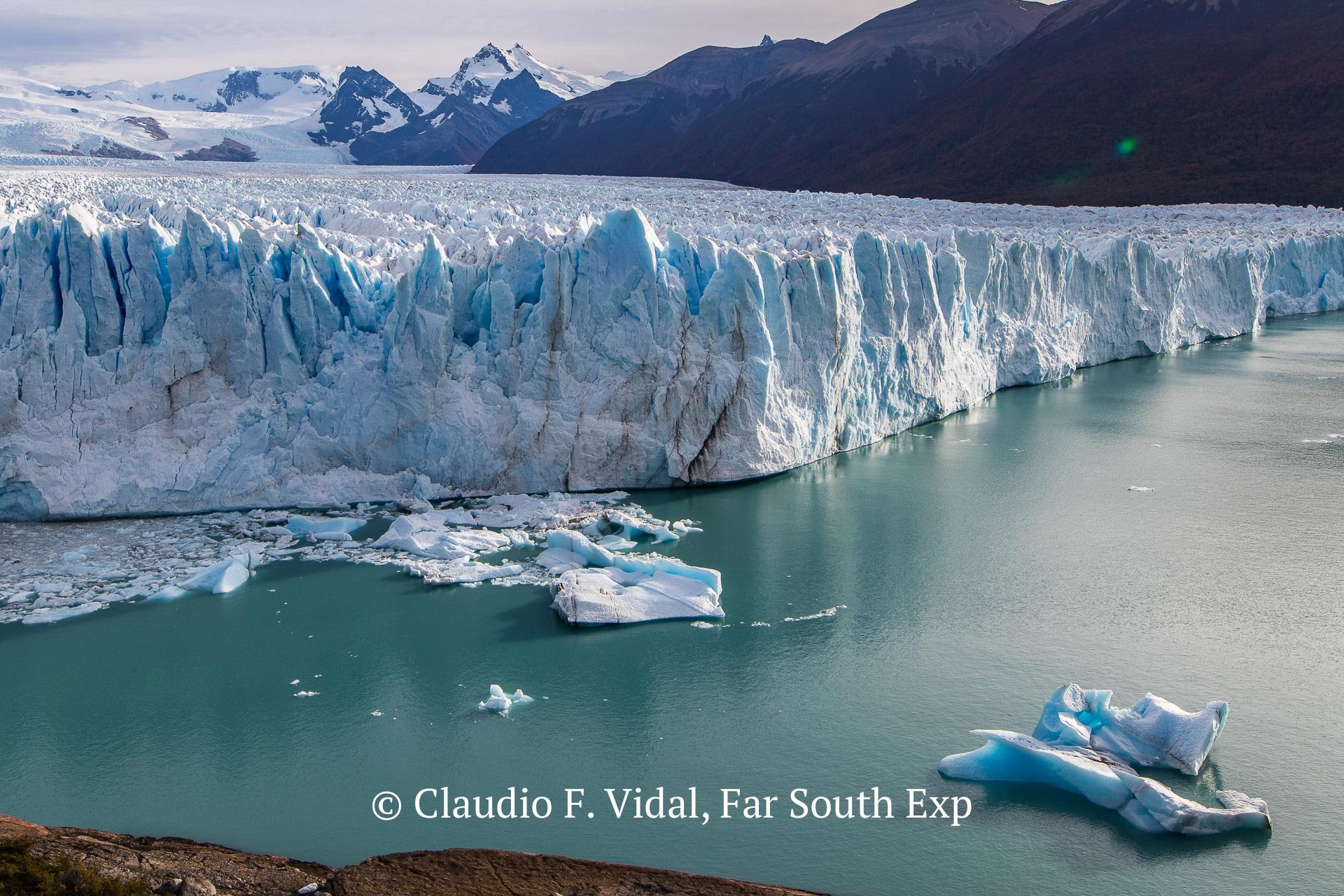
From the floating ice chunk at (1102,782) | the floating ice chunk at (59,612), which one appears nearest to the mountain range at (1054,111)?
the floating ice chunk at (1102,782)

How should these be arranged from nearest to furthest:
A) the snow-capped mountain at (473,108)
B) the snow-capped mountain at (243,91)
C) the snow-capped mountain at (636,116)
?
1. the snow-capped mountain at (636,116)
2. the snow-capped mountain at (473,108)
3. the snow-capped mountain at (243,91)

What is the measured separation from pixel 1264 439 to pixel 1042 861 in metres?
8.01

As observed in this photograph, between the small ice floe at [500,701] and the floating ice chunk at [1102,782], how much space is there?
6.76ft

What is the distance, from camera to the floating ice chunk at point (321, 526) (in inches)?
306

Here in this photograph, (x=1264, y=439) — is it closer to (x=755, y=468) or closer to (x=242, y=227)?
(x=755, y=468)

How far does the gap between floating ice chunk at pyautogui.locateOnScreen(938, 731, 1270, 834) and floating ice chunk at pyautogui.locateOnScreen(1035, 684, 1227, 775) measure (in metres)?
0.10

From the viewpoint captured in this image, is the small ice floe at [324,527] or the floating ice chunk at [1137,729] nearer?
the floating ice chunk at [1137,729]

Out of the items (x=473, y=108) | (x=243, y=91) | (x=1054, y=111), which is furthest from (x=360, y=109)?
(x=1054, y=111)

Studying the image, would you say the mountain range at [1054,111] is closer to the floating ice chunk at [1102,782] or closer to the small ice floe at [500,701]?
the floating ice chunk at [1102,782]

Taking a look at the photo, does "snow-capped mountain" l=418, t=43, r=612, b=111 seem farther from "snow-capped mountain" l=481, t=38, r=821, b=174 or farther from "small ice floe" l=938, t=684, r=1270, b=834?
"small ice floe" l=938, t=684, r=1270, b=834

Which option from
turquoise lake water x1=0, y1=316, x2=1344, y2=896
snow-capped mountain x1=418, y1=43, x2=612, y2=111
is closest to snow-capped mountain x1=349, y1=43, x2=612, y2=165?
snow-capped mountain x1=418, y1=43, x2=612, y2=111

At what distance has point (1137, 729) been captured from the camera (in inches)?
191

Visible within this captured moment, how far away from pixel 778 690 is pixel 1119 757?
64.5 inches

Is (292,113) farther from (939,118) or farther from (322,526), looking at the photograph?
(322,526)
